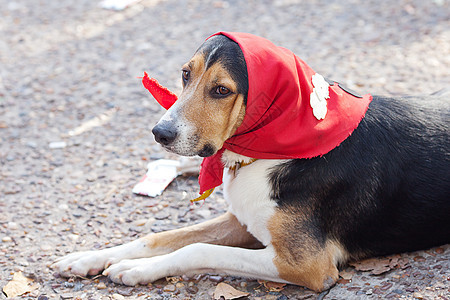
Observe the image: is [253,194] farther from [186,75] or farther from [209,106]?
[186,75]

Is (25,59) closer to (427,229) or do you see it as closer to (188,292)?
(188,292)

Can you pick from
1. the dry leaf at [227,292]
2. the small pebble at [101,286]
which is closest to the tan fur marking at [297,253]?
the dry leaf at [227,292]

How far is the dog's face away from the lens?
3.16m

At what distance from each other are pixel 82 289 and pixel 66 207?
46.0 inches

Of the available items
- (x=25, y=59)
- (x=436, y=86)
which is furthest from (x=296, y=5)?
(x=25, y=59)

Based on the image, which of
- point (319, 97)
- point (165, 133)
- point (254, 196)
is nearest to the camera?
point (165, 133)

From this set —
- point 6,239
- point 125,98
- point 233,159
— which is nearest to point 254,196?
point 233,159

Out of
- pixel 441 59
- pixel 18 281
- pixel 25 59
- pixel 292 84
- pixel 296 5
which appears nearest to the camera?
pixel 292 84

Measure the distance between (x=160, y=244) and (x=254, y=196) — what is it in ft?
2.74

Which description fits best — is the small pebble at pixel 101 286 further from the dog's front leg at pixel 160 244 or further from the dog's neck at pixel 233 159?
the dog's neck at pixel 233 159

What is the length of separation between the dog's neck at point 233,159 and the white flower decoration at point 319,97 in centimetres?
54

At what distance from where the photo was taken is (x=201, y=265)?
3.41 metres

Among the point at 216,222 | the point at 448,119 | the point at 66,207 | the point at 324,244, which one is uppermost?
the point at 448,119

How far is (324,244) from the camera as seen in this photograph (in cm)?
339
